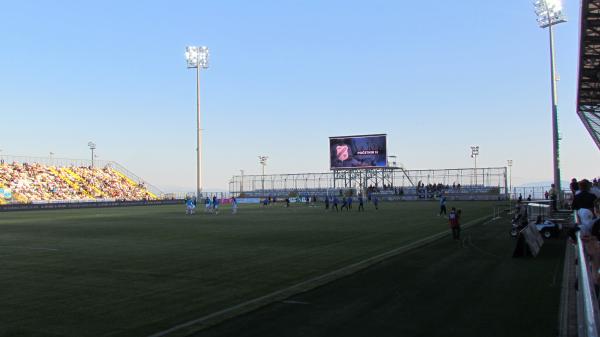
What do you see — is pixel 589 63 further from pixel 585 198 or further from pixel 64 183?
pixel 64 183

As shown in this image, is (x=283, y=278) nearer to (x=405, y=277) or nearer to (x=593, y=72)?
(x=405, y=277)

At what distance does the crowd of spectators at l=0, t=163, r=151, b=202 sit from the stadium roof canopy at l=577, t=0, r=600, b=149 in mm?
66081

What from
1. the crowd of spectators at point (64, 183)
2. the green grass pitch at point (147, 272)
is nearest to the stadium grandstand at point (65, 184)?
the crowd of spectators at point (64, 183)

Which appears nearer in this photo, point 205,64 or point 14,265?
point 14,265

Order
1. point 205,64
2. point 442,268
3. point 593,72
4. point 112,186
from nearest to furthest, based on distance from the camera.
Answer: point 442,268
point 593,72
point 205,64
point 112,186

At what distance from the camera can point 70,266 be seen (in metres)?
12.9

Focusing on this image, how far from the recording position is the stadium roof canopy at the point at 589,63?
19.3 m

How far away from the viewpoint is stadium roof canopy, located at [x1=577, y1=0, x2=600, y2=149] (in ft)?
63.2

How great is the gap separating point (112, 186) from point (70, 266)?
257 feet

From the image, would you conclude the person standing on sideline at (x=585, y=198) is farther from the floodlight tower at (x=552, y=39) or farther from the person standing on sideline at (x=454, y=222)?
the floodlight tower at (x=552, y=39)

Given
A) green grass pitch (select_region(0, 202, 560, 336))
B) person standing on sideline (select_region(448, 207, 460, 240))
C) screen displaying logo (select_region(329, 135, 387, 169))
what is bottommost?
green grass pitch (select_region(0, 202, 560, 336))

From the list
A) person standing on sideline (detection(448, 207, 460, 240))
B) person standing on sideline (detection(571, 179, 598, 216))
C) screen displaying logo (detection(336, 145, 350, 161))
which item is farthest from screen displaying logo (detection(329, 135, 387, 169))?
person standing on sideline (detection(571, 179, 598, 216))

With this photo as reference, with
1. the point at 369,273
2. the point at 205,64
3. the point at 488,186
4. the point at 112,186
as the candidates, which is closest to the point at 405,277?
the point at 369,273

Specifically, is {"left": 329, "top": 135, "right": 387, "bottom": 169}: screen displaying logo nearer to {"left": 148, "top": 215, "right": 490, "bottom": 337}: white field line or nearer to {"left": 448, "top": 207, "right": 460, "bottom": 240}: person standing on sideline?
{"left": 448, "top": 207, "right": 460, "bottom": 240}: person standing on sideline
